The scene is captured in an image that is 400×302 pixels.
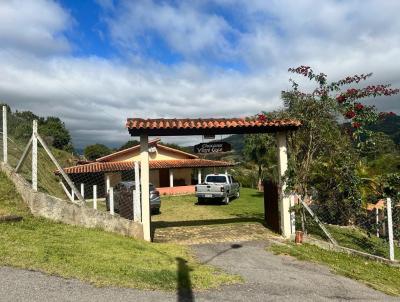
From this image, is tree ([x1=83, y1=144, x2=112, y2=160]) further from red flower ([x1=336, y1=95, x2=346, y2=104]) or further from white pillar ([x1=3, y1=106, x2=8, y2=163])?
red flower ([x1=336, y1=95, x2=346, y2=104])

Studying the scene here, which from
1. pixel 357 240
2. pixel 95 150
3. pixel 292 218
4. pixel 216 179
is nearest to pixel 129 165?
pixel 216 179

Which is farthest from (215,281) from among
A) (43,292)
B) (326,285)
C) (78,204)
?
(78,204)

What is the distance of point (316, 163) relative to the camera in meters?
12.8

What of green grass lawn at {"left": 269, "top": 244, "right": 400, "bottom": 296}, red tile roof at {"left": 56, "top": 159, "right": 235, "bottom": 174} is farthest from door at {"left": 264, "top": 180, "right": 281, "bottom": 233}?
red tile roof at {"left": 56, "top": 159, "right": 235, "bottom": 174}

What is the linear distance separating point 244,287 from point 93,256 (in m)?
2.87

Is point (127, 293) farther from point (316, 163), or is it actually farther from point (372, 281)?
point (316, 163)

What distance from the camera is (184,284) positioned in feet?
23.1

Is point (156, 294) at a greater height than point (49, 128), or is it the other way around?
point (49, 128)

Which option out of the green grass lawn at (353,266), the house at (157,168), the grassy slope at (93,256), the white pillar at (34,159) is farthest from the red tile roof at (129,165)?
the green grass lawn at (353,266)

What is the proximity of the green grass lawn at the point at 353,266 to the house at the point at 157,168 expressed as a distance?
20350mm

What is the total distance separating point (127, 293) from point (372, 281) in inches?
205

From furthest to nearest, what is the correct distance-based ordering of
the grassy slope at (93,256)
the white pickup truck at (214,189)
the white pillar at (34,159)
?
the white pickup truck at (214,189) → the white pillar at (34,159) → the grassy slope at (93,256)

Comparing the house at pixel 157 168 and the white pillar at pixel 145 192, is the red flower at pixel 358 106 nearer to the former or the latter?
the white pillar at pixel 145 192

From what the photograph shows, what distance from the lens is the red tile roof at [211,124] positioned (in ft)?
38.6
